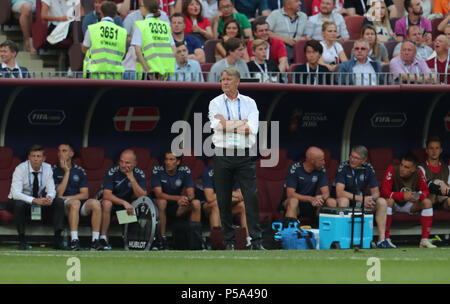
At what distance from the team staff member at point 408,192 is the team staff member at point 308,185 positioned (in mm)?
711

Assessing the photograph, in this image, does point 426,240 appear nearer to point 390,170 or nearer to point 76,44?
point 390,170

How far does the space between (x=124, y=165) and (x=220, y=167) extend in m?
2.14

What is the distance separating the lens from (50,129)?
1256cm

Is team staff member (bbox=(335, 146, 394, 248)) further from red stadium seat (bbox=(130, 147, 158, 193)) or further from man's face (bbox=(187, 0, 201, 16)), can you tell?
man's face (bbox=(187, 0, 201, 16))

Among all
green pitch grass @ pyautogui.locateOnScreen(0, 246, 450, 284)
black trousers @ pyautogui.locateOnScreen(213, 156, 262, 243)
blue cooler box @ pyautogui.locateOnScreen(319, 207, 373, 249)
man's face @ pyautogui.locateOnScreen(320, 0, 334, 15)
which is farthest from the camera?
man's face @ pyautogui.locateOnScreen(320, 0, 334, 15)

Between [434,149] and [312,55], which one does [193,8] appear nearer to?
[312,55]

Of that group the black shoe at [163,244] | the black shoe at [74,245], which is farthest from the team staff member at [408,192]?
the black shoe at [74,245]

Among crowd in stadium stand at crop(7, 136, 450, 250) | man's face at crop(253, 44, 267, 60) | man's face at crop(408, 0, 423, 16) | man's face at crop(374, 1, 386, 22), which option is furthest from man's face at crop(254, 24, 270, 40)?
man's face at crop(408, 0, 423, 16)

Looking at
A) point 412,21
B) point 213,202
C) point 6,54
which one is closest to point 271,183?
point 213,202

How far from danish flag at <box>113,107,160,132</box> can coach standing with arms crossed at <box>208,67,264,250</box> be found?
2913mm

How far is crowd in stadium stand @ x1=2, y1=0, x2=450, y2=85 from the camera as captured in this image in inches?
489

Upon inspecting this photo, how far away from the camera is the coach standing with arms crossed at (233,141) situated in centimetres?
987

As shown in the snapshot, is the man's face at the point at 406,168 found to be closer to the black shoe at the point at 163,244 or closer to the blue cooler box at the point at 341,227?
the blue cooler box at the point at 341,227
